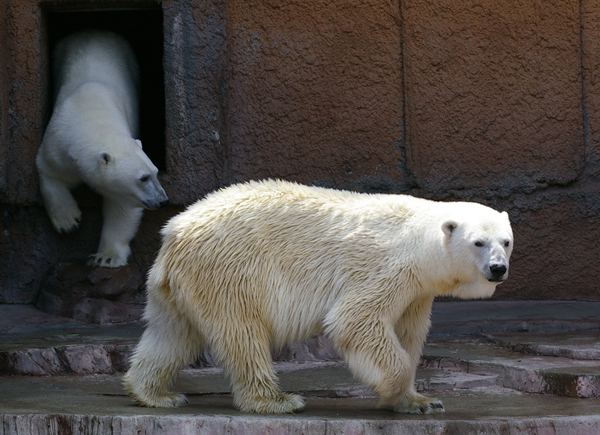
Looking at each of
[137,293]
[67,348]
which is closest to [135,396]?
[67,348]

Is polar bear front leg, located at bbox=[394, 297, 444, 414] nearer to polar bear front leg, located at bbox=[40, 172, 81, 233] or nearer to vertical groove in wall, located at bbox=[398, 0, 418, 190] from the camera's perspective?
vertical groove in wall, located at bbox=[398, 0, 418, 190]

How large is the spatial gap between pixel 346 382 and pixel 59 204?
244 cm

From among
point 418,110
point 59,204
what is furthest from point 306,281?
point 59,204

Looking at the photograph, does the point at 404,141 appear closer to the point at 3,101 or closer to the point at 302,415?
the point at 3,101

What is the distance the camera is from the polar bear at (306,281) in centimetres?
302

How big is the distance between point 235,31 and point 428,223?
2.69m

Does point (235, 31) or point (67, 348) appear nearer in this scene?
point (67, 348)

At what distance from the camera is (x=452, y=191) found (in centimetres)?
543

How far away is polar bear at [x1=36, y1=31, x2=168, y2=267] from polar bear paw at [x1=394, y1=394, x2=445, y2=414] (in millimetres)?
2473

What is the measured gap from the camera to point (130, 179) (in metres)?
5.14

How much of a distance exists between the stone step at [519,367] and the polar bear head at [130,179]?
1900 millimetres

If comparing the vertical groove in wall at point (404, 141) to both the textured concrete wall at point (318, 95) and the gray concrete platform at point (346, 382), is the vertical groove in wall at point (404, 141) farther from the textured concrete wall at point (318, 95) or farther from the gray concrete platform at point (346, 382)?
the gray concrete platform at point (346, 382)

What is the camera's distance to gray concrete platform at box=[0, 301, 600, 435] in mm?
2744

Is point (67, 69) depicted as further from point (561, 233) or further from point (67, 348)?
point (561, 233)
